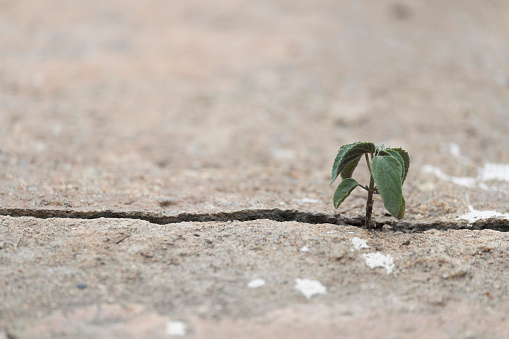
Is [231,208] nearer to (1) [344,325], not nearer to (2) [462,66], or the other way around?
(1) [344,325]

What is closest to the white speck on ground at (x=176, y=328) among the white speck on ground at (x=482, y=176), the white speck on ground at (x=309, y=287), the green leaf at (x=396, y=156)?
the white speck on ground at (x=309, y=287)

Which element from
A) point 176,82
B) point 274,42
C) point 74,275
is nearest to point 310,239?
point 74,275

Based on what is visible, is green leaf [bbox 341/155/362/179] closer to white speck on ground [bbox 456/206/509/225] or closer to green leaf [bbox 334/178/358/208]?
green leaf [bbox 334/178/358/208]

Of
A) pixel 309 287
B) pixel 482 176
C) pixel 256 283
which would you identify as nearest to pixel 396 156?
pixel 309 287

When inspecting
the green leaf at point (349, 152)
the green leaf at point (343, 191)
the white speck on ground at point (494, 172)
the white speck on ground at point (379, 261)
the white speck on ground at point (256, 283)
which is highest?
the green leaf at point (349, 152)

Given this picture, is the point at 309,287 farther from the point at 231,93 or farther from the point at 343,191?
the point at 231,93

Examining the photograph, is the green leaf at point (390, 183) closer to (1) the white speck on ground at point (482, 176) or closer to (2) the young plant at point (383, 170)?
(2) the young plant at point (383, 170)

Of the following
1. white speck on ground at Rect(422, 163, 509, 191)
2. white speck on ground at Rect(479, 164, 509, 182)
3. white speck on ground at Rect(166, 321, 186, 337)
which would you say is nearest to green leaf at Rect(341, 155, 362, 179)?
white speck on ground at Rect(166, 321, 186, 337)
